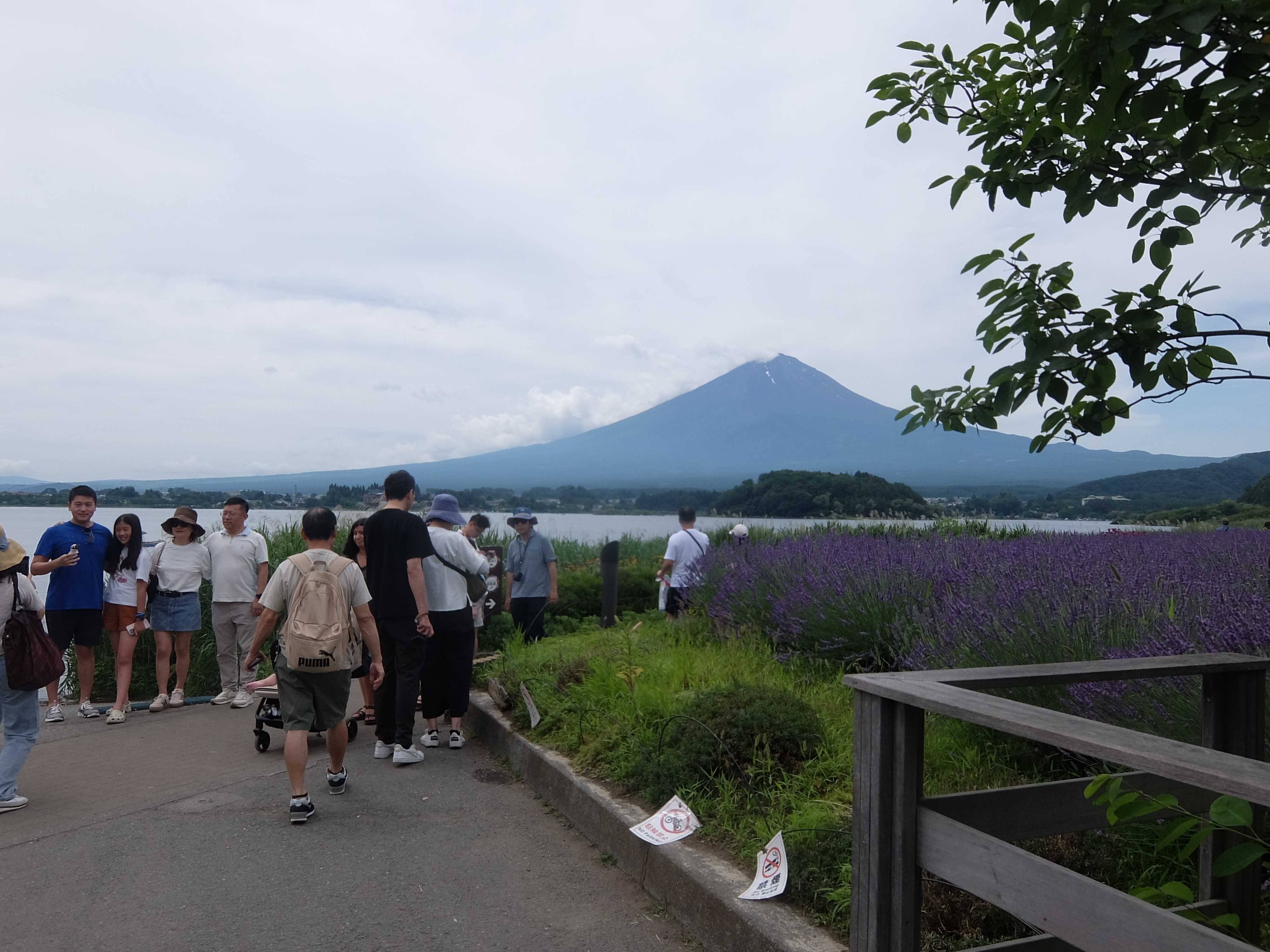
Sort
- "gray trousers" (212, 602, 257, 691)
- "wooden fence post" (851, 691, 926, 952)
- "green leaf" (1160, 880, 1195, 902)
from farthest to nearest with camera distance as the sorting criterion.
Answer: "gray trousers" (212, 602, 257, 691)
"wooden fence post" (851, 691, 926, 952)
"green leaf" (1160, 880, 1195, 902)

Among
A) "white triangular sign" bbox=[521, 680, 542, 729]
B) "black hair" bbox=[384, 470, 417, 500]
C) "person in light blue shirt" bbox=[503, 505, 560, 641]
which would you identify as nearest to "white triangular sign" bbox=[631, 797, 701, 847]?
"white triangular sign" bbox=[521, 680, 542, 729]

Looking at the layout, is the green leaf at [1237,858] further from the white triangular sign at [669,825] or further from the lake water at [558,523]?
the lake water at [558,523]

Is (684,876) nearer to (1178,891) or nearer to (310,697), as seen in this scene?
(1178,891)

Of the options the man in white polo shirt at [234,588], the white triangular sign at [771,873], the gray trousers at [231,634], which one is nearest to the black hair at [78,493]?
the man in white polo shirt at [234,588]

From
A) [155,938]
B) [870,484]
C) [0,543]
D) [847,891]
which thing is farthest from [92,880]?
[870,484]

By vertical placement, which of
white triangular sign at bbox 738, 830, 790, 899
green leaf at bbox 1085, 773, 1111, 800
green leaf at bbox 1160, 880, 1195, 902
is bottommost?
white triangular sign at bbox 738, 830, 790, 899

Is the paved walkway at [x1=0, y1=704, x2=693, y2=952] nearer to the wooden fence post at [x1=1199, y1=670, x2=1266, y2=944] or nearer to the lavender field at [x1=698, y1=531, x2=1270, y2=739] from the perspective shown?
the wooden fence post at [x1=1199, y1=670, x2=1266, y2=944]

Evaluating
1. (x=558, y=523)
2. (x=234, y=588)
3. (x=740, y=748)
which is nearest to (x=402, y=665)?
(x=740, y=748)

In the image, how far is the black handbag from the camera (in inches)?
239

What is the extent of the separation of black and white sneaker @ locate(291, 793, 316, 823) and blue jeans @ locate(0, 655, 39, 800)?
1894mm

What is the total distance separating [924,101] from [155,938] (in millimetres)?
4626

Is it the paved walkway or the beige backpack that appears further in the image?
the beige backpack

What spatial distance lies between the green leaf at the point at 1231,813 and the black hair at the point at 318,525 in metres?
5.51

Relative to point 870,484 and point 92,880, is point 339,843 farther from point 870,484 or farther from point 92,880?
point 870,484
